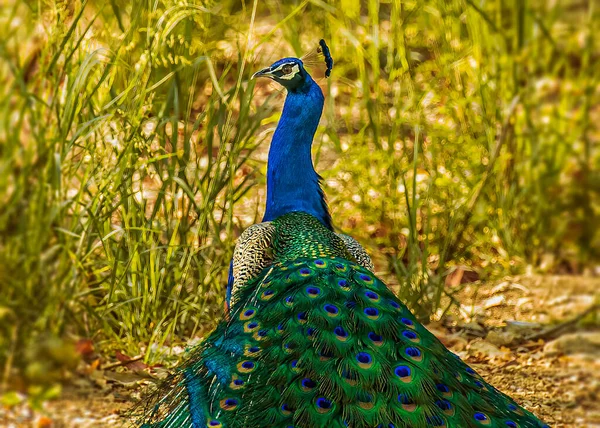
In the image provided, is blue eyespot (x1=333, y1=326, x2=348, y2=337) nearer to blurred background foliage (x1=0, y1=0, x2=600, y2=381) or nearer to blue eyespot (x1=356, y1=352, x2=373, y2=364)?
blue eyespot (x1=356, y1=352, x2=373, y2=364)

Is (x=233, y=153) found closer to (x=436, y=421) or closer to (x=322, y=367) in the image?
(x=322, y=367)

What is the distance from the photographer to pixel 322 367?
2.00 meters

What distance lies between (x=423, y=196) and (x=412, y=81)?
2.11 feet

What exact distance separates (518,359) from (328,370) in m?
1.72

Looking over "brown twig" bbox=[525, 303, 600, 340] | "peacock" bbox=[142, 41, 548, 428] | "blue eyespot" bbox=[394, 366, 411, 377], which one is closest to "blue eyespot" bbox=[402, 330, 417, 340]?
"peacock" bbox=[142, 41, 548, 428]

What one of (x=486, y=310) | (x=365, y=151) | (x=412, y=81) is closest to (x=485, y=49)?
→ (x=412, y=81)

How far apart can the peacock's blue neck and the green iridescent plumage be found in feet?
2.02

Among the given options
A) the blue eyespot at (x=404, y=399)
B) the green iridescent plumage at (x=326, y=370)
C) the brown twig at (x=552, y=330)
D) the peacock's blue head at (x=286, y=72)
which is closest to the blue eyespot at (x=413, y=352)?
the green iridescent plumage at (x=326, y=370)

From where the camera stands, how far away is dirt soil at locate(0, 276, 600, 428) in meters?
2.89

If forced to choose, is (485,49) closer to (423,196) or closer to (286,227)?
(423,196)

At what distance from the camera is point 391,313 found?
7.09 feet

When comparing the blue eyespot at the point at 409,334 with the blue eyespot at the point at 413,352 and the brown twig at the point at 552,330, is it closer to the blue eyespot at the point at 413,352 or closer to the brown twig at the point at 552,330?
the blue eyespot at the point at 413,352

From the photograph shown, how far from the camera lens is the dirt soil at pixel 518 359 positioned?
9.48ft

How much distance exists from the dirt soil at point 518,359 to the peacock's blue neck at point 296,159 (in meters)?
0.85
